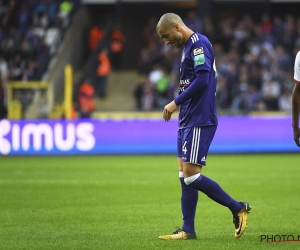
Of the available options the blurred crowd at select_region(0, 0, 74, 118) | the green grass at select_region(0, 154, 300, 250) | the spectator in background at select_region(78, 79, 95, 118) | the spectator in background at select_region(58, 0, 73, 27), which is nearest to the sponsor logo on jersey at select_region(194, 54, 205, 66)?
the green grass at select_region(0, 154, 300, 250)

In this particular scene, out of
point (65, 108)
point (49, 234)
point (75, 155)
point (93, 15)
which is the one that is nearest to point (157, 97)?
point (65, 108)

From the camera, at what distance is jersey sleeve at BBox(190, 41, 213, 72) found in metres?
8.54

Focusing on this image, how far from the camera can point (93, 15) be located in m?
37.4

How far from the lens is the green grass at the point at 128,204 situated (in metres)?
8.75

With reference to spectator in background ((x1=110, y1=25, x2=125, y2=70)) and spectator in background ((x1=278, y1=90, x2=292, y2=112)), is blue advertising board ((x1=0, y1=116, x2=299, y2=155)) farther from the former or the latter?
spectator in background ((x1=110, y1=25, x2=125, y2=70))

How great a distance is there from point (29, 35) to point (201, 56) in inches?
1023

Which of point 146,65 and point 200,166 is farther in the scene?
point 146,65

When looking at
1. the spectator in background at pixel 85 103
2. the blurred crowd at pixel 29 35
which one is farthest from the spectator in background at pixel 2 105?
the spectator in background at pixel 85 103

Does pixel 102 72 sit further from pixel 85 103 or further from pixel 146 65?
pixel 85 103

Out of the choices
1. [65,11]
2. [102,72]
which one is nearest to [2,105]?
[102,72]

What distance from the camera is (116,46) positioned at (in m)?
33.9

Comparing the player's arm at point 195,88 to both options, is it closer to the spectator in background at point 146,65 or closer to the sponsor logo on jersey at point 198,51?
the sponsor logo on jersey at point 198,51

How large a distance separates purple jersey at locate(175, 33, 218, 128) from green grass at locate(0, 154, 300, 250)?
1245 mm

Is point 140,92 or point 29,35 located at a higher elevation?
point 29,35
